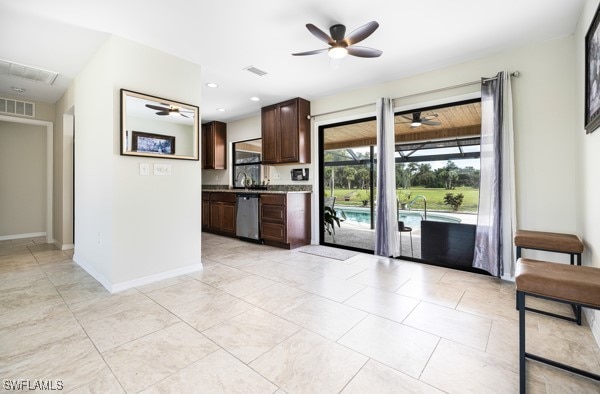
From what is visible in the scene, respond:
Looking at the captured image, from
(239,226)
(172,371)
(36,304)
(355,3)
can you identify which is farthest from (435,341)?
(239,226)

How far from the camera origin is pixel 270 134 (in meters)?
5.04

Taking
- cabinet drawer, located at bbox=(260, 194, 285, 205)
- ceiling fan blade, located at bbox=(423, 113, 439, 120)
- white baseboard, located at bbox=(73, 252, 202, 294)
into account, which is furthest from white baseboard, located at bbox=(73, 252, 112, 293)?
ceiling fan blade, located at bbox=(423, 113, 439, 120)

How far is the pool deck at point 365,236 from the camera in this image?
3.65 m

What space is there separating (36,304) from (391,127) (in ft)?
14.3

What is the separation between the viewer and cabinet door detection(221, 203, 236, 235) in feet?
17.9

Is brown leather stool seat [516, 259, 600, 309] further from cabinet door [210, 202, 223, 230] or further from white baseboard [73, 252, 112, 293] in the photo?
cabinet door [210, 202, 223, 230]

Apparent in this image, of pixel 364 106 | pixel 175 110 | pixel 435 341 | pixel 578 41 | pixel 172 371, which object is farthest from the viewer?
pixel 364 106

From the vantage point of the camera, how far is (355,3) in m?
2.25

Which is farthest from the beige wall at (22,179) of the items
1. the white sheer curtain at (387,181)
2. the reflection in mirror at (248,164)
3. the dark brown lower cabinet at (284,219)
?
the white sheer curtain at (387,181)

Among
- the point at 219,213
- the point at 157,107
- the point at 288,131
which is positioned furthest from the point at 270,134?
the point at 157,107

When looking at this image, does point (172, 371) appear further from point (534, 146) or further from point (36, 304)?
point (534, 146)

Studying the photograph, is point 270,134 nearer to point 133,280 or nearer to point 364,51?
point 364,51

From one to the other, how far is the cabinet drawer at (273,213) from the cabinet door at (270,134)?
2.92 feet

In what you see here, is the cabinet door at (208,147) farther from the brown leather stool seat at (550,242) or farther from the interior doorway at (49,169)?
the brown leather stool seat at (550,242)
